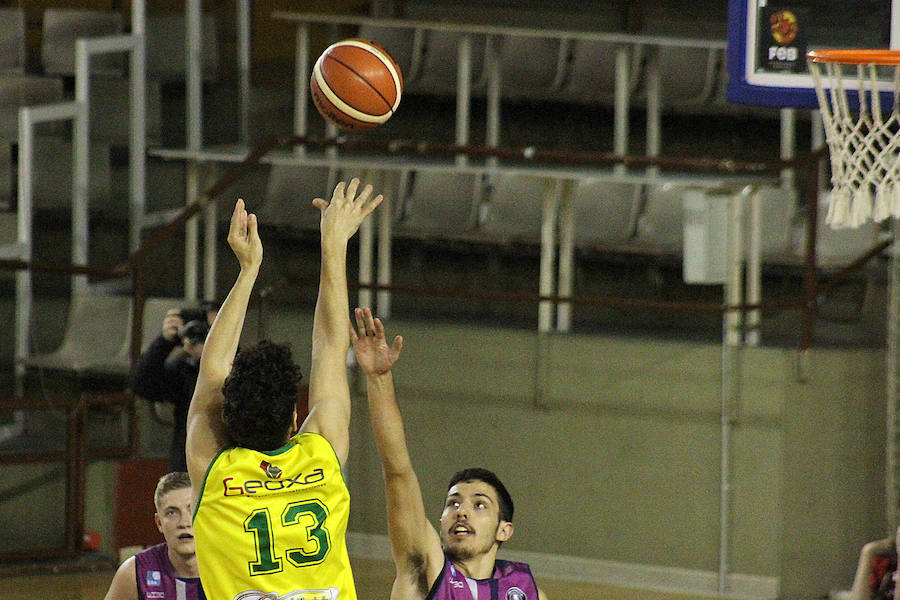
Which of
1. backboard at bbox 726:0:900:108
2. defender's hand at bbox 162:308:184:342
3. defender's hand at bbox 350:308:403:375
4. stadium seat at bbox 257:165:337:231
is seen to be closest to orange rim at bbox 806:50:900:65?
backboard at bbox 726:0:900:108

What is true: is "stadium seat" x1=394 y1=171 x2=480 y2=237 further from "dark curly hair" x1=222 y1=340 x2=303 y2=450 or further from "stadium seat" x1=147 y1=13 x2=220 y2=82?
"dark curly hair" x1=222 y1=340 x2=303 y2=450

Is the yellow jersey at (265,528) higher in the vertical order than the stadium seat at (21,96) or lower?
lower

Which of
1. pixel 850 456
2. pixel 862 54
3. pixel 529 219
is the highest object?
pixel 862 54

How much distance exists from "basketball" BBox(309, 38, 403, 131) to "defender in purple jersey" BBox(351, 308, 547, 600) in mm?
1075

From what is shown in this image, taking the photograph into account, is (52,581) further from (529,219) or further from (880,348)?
(880,348)

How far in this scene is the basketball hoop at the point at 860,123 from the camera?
5.14 m

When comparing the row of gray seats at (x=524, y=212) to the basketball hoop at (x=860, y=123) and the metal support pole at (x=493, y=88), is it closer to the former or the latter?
the metal support pole at (x=493, y=88)

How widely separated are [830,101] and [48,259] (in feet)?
16.7

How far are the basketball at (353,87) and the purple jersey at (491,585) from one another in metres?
1.63

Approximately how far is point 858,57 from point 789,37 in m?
0.82

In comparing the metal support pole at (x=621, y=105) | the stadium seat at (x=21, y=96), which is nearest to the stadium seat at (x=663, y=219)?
the metal support pole at (x=621, y=105)

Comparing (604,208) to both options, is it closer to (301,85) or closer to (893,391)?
(301,85)

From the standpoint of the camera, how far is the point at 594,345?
25.6 ft

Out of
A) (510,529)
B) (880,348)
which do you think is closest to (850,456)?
(880,348)
